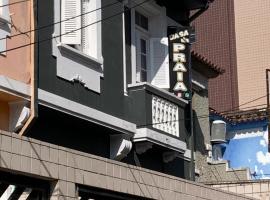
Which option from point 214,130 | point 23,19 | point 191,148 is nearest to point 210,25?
point 214,130

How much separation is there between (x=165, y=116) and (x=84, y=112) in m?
3.19

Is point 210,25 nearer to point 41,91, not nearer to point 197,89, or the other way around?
point 197,89

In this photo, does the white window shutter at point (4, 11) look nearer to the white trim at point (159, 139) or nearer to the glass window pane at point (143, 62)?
the white trim at point (159, 139)

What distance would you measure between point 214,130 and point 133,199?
11273mm

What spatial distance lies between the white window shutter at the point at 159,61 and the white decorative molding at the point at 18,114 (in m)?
5.49

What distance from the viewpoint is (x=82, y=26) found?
15.4 m

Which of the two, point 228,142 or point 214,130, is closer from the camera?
point 214,130

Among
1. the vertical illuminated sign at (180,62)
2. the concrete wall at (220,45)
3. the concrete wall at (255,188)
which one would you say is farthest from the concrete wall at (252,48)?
the vertical illuminated sign at (180,62)

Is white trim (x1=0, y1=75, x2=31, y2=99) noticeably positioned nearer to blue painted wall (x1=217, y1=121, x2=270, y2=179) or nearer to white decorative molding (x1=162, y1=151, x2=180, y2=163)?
white decorative molding (x1=162, y1=151, x2=180, y2=163)

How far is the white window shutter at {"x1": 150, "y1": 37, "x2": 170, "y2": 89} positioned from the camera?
18297mm

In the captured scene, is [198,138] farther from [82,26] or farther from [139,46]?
[82,26]

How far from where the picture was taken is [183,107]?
18.3 m

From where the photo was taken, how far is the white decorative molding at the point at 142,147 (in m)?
16.6

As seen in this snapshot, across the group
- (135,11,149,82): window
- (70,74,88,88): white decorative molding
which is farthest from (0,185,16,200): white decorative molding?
(135,11,149,82): window
